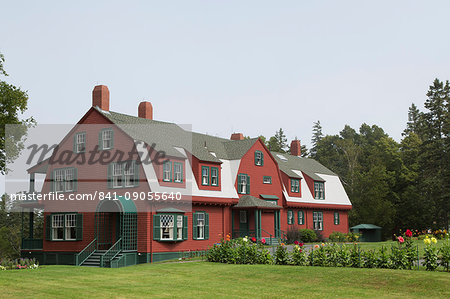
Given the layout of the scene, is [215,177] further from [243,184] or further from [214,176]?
[243,184]

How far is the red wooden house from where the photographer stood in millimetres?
29953

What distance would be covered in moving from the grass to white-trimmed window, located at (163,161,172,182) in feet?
30.0

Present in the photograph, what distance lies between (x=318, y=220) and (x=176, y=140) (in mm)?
17487

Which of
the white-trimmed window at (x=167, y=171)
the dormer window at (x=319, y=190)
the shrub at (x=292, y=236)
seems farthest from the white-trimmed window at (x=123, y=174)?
the dormer window at (x=319, y=190)

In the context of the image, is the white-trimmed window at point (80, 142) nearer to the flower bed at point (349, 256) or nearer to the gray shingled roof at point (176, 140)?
the gray shingled roof at point (176, 140)

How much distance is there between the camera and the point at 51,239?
109ft

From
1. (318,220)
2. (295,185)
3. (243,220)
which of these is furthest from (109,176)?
(318,220)

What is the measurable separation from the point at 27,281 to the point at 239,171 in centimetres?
2029

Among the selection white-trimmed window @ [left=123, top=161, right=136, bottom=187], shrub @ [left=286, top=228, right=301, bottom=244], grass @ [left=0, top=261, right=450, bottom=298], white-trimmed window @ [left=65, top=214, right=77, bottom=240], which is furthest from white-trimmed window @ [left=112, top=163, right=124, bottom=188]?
shrub @ [left=286, top=228, right=301, bottom=244]

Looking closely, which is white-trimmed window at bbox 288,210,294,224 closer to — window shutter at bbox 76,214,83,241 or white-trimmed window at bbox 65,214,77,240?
window shutter at bbox 76,214,83,241

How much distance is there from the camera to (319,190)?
47000mm

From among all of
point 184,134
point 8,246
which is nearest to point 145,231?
point 184,134

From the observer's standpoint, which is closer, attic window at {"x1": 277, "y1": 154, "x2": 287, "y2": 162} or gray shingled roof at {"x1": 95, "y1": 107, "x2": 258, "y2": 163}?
gray shingled roof at {"x1": 95, "y1": 107, "x2": 258, "y2": 163}

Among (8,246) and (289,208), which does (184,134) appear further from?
(8,246)
